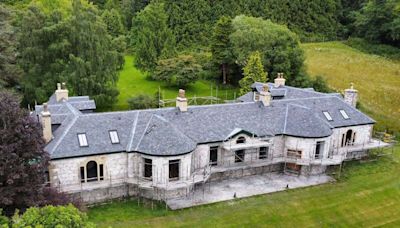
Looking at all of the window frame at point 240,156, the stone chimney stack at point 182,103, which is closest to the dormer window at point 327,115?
the window frame at point 240,156

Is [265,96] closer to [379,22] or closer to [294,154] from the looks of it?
[294,154]

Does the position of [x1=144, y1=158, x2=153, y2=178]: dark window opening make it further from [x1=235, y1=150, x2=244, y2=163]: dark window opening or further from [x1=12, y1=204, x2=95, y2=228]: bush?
[x1=12, y1=204, x2=95, y2=228]: bush

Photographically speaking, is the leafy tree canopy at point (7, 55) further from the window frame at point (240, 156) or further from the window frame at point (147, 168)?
the window frame at point (240, 156)

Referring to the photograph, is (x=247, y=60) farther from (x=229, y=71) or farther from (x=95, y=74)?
(x=95, y=74)

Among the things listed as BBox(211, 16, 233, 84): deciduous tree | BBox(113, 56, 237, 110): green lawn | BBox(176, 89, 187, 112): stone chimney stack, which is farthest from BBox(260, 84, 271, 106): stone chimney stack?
BBox(211, 16, 233, 84): deciduous tree

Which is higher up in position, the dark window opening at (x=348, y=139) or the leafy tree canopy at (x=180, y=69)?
the leafy tree canopy at (x=180, y=69)

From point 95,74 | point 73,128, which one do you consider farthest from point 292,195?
point 95,74

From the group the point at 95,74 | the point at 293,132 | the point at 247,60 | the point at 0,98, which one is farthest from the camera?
the point at 247,60
